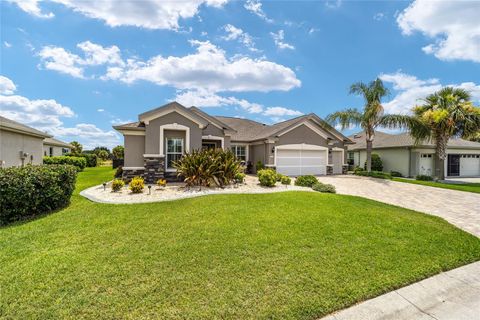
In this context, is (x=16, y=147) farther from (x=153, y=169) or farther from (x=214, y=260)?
(x=214, y=260)

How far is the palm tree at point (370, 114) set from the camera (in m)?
17.4

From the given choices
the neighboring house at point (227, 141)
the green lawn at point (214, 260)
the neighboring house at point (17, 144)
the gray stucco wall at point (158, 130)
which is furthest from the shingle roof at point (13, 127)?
the green lawn at point (214, 260)

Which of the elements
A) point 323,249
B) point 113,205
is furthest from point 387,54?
point 113,205

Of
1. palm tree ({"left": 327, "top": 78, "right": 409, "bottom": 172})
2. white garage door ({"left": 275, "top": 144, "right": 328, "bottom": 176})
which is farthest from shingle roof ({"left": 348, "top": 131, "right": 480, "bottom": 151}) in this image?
white garage door ({"left": 275, "top": 144, "right": 328, "bottom": 176})

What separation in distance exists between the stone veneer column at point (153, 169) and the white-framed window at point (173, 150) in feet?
2.78

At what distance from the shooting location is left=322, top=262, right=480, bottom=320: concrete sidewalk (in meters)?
3.06

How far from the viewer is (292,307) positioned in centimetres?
304

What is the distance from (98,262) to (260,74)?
52.1ft

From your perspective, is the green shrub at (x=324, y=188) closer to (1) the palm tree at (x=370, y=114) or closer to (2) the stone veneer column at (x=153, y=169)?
(2) the stone veneer column at (x=153, y=169)

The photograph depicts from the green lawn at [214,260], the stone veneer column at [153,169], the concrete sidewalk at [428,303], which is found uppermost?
the stone veneer column at [153,169]

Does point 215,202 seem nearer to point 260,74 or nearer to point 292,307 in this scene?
point 292,307

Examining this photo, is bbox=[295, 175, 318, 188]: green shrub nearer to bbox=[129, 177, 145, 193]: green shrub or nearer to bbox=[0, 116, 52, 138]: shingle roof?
bbox=[129, 177, 145, 193]: green shrub

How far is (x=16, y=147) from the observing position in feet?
46.8

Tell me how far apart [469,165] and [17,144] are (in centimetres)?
3984
